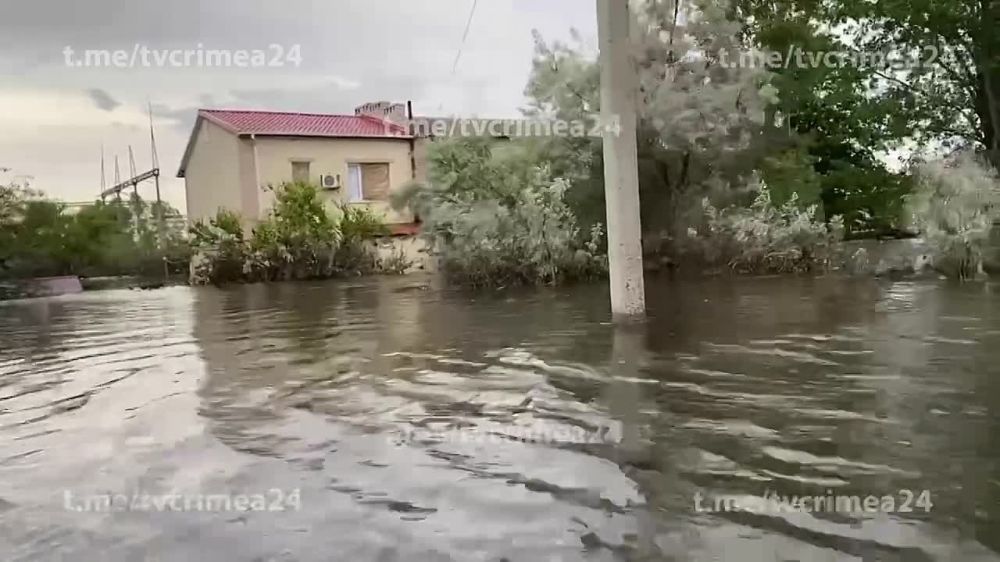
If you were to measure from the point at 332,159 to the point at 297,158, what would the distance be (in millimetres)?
427

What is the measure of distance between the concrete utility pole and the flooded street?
1.12ft

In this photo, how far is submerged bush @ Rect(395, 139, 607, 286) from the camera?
8.34 m

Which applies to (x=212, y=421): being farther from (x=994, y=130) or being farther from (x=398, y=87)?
(x=994, y=130)

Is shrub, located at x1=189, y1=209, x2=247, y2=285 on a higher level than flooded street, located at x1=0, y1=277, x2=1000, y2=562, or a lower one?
higher

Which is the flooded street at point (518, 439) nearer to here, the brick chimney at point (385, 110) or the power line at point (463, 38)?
the power line at point (463, 38)

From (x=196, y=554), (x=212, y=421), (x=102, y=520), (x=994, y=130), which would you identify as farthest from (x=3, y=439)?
(x=994, y=130)

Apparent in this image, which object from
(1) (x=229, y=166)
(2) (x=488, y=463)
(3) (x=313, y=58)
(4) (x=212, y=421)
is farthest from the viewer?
(1) (x=229, y=166)

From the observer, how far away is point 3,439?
9.87ft

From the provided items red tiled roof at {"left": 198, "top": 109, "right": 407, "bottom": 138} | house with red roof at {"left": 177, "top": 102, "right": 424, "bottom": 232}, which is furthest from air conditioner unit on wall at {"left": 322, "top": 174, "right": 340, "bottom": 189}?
red tiled roof at {"left": 198, "top": 109, "right": 407, "bottom": 138}

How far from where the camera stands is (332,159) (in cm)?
1029

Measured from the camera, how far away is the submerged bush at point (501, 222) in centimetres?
834

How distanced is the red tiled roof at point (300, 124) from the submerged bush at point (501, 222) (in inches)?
62.3

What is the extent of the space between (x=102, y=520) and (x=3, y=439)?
3.67 feet

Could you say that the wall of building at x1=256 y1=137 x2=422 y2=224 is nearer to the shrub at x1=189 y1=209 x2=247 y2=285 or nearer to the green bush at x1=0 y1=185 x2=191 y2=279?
the shrub at x1=189 y1=209 x2=247 y2=285
